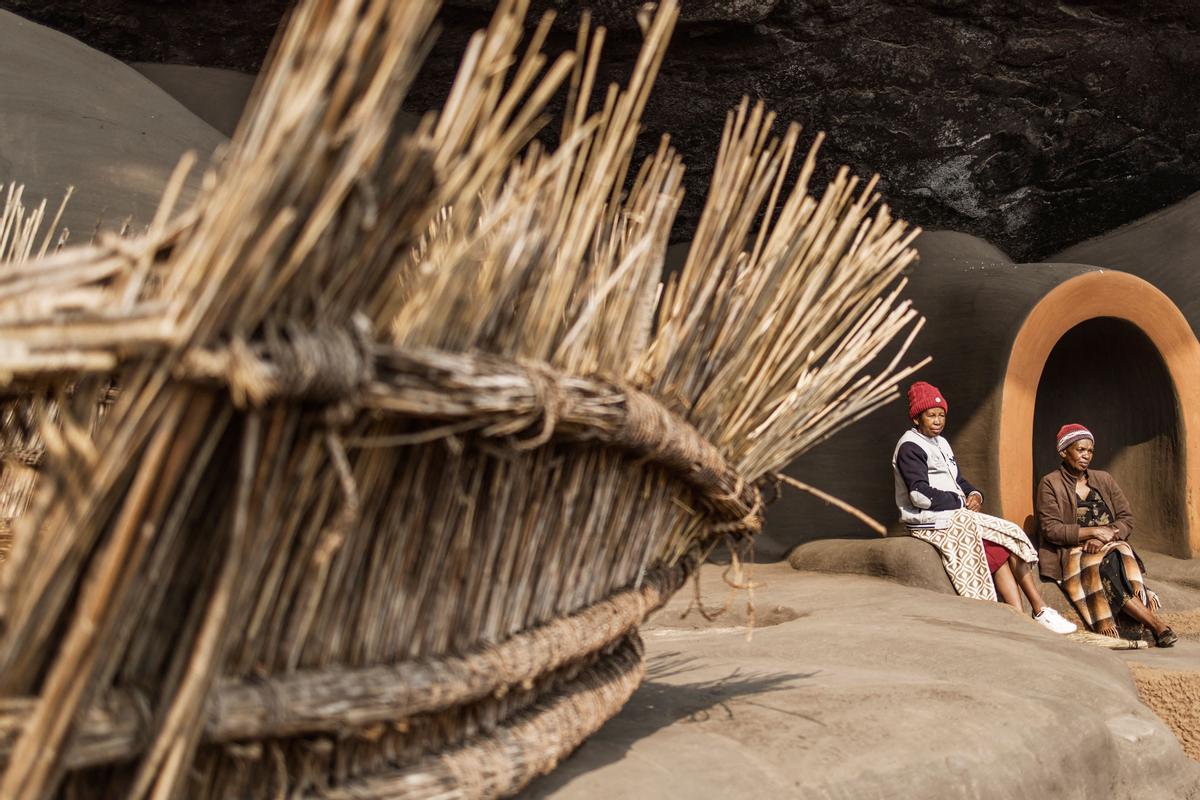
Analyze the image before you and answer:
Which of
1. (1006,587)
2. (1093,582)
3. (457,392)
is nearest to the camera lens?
(457,392)

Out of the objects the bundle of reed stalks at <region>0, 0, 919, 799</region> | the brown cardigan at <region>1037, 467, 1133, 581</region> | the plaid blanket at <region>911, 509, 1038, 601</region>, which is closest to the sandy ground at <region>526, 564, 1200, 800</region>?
the bundle of reed stalks at <region>0, 0, 919, 799</region>

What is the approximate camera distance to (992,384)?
4605mm

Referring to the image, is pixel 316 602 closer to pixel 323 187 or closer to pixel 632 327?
pixel 323 187

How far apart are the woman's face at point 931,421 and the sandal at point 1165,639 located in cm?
99

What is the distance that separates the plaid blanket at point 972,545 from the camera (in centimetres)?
390

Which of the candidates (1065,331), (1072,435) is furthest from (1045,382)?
(1072,435)

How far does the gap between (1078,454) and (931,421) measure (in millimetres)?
668

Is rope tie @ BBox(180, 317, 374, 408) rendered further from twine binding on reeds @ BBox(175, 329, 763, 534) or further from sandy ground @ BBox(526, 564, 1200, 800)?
sandy ground @ BBox(526, 564, 1200, 800)

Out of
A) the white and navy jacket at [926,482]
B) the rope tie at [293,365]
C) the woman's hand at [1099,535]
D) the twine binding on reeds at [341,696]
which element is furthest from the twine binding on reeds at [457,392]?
the woman's hand at [1099,535]

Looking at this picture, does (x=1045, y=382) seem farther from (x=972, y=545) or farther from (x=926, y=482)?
(x=972, y=545)

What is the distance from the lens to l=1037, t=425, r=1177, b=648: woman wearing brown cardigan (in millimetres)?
4320

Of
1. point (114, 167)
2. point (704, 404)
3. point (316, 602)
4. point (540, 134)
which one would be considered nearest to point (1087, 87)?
point (540, 134)

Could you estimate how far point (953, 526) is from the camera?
4.04 meters

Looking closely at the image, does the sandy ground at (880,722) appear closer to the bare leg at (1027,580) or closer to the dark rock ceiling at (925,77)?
the bare leg at (1027,580)
